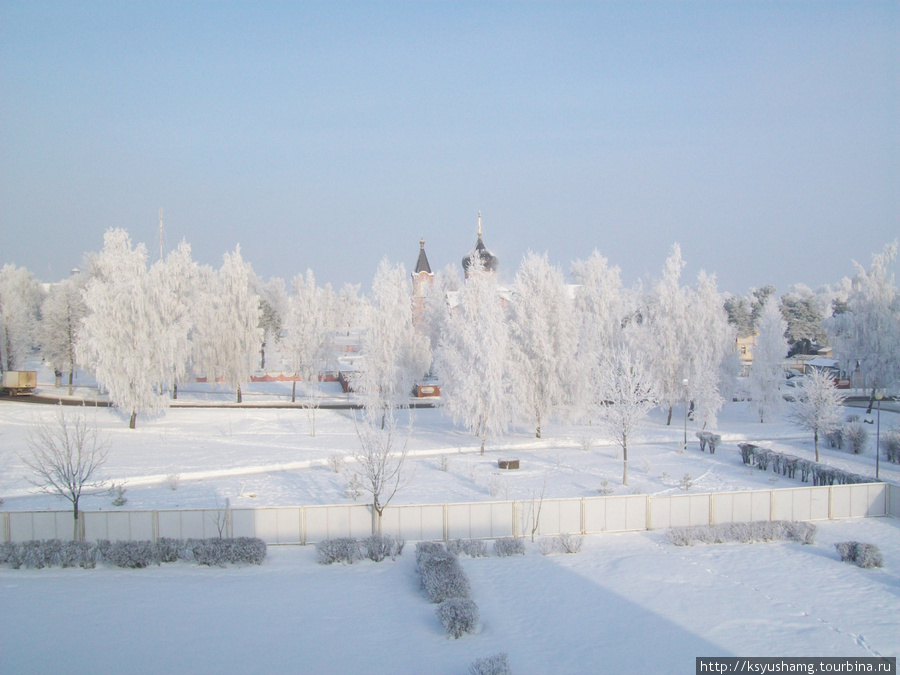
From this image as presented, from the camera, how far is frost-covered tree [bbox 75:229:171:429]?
1236 inches

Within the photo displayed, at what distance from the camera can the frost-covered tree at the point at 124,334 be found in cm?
3139

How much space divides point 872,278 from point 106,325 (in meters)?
44.3

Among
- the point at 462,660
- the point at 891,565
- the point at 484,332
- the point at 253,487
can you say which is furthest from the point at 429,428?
the point at 462,660

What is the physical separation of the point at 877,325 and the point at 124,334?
143 ft

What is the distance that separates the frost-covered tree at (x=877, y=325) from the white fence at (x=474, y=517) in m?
27.9

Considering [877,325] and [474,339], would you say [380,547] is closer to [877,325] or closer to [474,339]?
[474,339]

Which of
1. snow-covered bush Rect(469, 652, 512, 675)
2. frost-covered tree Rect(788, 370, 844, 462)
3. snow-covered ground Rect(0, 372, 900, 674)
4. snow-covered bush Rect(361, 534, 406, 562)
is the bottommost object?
snow-covered ground Rect(0, 372, 900, 674)

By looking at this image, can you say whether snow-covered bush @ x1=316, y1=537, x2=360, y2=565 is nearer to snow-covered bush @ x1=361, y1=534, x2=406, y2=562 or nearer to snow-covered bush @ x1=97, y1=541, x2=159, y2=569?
snow-covered bush @ x1=361, y1=534, x2=406, y2=562

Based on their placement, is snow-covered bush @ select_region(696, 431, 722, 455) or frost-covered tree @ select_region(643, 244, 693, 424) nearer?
snow-covered bush @ select_region(696, 431, 722, 455)

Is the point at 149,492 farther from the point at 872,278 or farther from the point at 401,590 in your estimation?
the point at 872,278

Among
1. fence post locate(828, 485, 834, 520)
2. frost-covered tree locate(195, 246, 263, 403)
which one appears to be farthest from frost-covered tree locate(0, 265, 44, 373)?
fence post locate(828, 485, 834, 520)

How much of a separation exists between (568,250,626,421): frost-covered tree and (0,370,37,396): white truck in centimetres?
3426

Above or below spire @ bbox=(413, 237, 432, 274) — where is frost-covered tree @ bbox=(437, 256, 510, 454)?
below

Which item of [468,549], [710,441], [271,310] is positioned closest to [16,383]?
[271,310]
